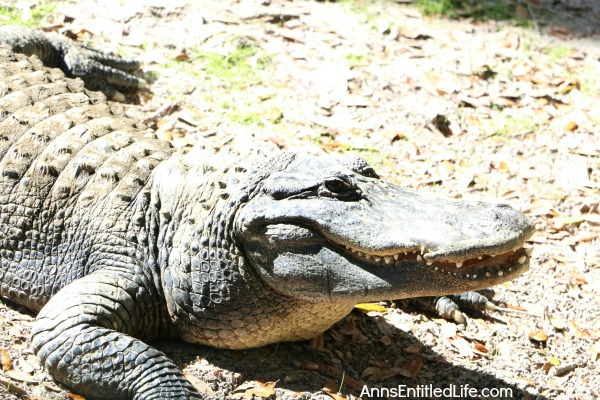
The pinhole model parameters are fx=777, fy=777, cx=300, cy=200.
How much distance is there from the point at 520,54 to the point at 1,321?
5.63 m

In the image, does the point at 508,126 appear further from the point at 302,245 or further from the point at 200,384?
the point at 200,384

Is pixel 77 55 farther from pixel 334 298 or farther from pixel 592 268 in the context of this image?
pixel 592 268

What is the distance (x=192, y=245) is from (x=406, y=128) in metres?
3.10

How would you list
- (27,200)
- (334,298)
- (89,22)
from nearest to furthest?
(334,298)
(27,200)
(89,22)

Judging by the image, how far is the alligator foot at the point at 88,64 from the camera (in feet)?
20.8

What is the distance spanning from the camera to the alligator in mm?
3605

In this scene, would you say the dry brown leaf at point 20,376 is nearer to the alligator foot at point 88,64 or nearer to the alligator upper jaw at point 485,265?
the alligator upper jaw at point 485,265

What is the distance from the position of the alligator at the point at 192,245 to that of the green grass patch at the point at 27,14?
2.64 m

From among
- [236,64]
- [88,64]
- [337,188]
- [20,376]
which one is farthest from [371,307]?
[88,64]

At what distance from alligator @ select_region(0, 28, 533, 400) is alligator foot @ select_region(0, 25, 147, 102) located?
1779 millimetres

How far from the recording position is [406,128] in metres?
6.60

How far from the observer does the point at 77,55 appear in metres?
6.45

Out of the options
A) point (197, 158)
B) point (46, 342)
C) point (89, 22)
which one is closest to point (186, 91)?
point (89, 22)

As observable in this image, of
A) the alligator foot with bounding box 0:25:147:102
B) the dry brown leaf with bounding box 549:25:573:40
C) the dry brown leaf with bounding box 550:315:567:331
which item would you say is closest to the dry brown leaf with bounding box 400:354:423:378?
the dry brown leaf with bounding box 550:315:567:331
